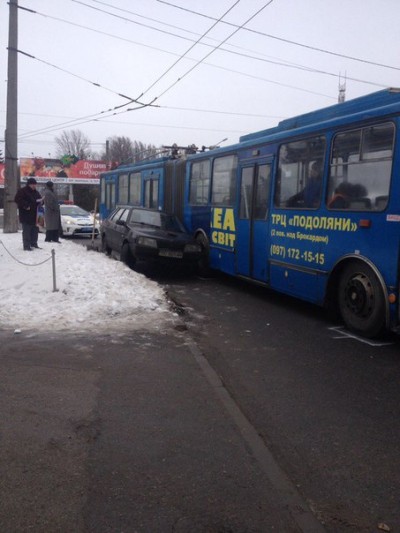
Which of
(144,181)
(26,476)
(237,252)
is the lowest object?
(26,476)

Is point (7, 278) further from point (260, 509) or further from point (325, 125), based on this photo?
point (260, 509)

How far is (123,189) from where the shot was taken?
66.4ft

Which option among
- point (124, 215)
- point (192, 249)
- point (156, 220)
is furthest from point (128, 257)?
point (124, 215)

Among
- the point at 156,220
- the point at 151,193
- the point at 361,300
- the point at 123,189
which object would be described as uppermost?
the point at 123,189

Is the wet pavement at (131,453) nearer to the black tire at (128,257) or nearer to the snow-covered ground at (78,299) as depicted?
the snow-covered ground at (78,299)

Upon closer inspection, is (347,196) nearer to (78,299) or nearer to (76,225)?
(78,299)

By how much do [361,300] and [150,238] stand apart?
19.7ft

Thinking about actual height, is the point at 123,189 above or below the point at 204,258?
above

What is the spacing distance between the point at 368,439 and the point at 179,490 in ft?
5.31

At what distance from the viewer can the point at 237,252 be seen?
10680 millimetres

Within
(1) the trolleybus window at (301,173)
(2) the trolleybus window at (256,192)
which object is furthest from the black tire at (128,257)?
(1) the trolleybus window at (301,173)

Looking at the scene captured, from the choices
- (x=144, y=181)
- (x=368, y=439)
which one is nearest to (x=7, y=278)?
(x=368, y=439)

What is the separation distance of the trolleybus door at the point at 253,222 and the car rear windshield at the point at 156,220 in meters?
3.08

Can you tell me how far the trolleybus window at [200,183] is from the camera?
1244 centimetres
